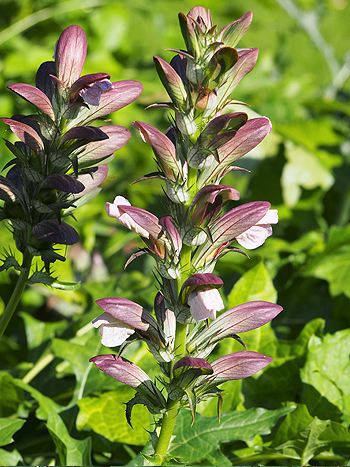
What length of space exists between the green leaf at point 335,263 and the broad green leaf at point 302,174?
398mm

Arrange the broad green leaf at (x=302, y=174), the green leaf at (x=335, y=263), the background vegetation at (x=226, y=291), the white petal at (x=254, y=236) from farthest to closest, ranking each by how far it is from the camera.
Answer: the broad green leaf at (x=302, y=174) < the green leaf at (x=335, y=263) < the background vegetation at (x=226, y=291) < the white petal at (x=254, y=236)

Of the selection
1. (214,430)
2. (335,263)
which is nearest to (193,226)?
(214,430)

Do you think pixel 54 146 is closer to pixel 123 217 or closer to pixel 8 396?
pixel 123 217

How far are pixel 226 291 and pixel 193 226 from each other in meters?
1.08

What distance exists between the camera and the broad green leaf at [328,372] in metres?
1.48

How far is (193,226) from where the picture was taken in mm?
979

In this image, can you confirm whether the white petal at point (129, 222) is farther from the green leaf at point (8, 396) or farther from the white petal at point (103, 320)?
the green leaf at point (8, 396)

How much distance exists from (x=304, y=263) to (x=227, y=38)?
1.18 m

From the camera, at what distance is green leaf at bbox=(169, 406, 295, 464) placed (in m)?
1.25

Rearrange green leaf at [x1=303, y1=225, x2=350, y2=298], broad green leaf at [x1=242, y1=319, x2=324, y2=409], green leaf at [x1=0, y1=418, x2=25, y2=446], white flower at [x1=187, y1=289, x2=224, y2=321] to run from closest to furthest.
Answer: white flower at [x1=187, y1=289, x2=224, y2=321], green leaf at [x1=0, y1=418, x2=25, y2=446], broad green leaf at [x1=242, y1=319, x2=324, y2=409], green leaf at [x1=303, y1=225, x2=350, y2=298]

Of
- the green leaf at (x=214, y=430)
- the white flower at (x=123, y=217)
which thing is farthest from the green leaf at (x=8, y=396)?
the white flower at (x=123, y=217)

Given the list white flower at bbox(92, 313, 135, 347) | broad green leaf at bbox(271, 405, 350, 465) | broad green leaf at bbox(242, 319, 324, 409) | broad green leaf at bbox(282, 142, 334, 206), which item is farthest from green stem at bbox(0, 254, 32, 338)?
broad green leaf at bbox(282, 142, 334, 206)

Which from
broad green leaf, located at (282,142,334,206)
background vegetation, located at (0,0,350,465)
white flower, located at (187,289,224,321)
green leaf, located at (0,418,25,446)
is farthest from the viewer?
broad green leaf, located at (282,142,334,206)

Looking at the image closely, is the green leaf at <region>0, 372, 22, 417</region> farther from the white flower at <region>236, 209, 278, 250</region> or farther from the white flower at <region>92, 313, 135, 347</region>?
the white flower at <region>236, 209, 278, 250</region>
